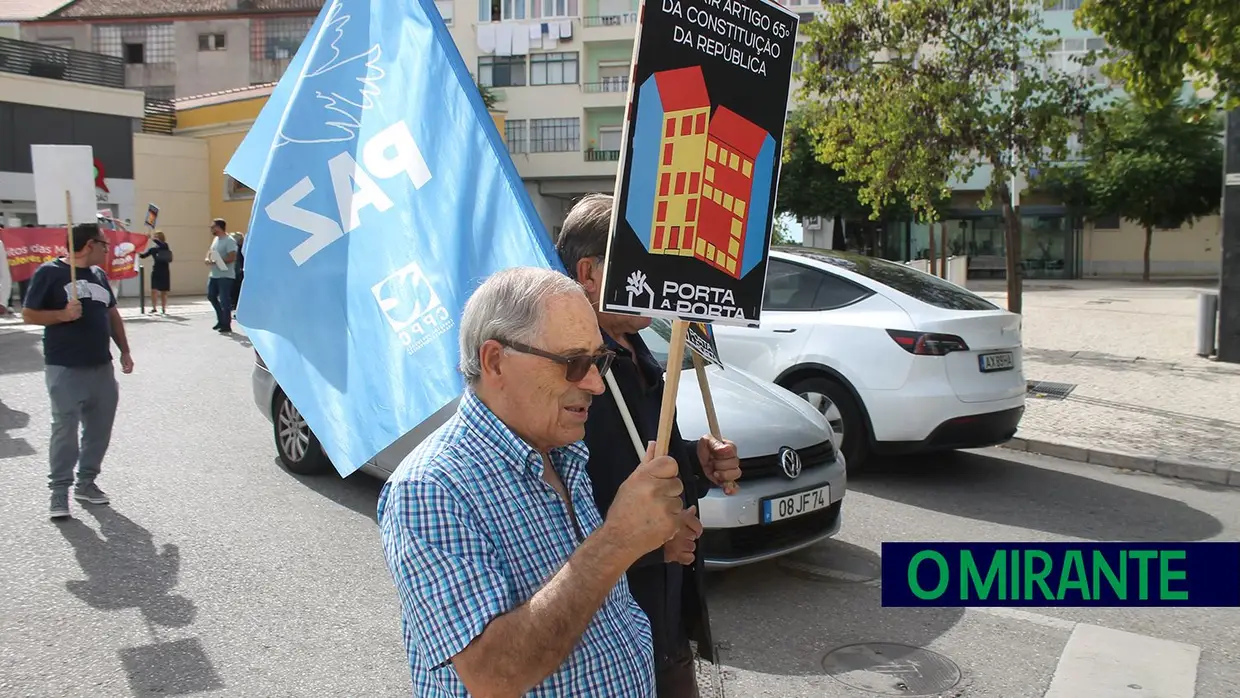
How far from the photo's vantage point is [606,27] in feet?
172

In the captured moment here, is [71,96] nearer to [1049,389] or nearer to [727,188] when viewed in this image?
[1049,389]

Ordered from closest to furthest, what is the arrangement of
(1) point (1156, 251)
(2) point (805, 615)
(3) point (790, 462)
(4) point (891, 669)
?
1. (4) point (891, 669)
2. (2) point (805, 615)
3. (3) point (790, 462)
4. (1) point (1156, 251)

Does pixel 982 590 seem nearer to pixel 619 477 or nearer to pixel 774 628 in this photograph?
pixel 619 477

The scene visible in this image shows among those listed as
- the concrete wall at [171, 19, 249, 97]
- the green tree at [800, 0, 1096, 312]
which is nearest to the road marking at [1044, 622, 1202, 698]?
the green tree at [800, 0, 1096, 312]

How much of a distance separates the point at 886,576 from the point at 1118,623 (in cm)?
236

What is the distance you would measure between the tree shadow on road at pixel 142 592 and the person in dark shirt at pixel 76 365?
28 cm

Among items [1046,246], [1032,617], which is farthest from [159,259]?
[1046,246]

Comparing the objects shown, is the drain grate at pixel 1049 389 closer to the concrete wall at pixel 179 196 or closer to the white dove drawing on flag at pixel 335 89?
the white dove drawing on flag at pixel 335 89

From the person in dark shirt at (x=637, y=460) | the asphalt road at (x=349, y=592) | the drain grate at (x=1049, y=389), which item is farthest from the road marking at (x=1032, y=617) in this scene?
the drain grate at (x=1049, y=389)

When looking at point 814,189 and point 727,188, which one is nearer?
point 727,188

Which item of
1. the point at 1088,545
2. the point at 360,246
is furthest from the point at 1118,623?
the point at 360,246

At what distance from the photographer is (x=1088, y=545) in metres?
2.92

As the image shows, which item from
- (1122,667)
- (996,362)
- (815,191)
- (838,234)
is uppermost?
(815,191)

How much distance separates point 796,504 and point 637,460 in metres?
3.02
